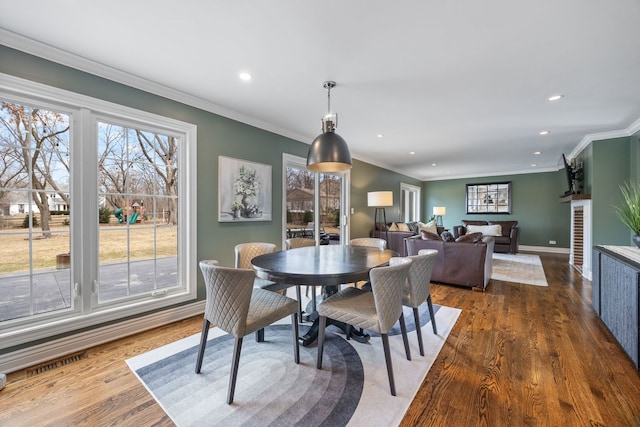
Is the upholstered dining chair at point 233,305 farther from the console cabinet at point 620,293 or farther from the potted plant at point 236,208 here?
the console cabinet at point 620,293

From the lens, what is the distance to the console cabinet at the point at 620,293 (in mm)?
1879

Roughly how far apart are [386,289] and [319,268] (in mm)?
478

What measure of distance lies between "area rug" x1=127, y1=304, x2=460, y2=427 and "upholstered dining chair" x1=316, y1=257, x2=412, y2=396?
5.5 inches

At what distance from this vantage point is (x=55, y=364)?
1988mm

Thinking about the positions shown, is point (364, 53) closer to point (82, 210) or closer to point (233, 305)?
point (233, 305)

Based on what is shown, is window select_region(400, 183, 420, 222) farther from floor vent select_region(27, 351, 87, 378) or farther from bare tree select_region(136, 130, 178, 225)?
floor vent select_region(27, 351, 87, 378)

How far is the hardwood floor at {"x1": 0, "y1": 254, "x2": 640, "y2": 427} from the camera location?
1481 mm

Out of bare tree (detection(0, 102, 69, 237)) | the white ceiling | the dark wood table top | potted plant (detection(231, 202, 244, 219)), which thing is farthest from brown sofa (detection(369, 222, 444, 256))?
bare tree (detection(0, 102, 69, 237))

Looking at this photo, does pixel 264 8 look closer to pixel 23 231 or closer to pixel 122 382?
pixel 23 231

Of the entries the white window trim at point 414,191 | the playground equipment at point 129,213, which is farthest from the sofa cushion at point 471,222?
the playground equipment at point 129,213

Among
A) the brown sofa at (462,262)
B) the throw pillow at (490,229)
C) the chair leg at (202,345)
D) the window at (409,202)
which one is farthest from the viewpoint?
the window at (409,202)

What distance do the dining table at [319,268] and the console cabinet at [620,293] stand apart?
173 cm

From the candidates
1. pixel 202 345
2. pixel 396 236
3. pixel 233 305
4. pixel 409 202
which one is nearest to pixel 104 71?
pixel 233 305

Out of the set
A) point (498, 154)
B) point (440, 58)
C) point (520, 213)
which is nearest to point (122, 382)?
point (440, 58)
